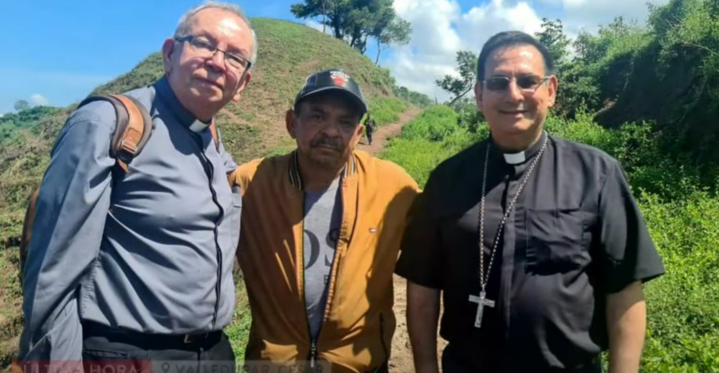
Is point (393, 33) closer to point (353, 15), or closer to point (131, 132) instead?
point (353, 15)

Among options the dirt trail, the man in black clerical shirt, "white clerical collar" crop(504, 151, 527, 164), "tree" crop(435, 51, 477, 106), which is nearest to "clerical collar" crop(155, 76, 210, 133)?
the man in black clerical shirt

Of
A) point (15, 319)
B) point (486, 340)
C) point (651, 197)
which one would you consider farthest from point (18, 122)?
point (486, 340)

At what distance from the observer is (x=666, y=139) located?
10719 millimetres

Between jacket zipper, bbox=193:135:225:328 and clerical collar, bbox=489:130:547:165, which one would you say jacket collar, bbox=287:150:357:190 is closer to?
jacket zipper, bbox=193:135:225:328

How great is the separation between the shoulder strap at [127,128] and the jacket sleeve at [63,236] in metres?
0.06

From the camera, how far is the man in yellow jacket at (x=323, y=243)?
8.41 ft

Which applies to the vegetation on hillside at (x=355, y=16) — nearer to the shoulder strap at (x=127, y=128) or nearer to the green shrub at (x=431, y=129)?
the green shrub at (x=431, y=129)

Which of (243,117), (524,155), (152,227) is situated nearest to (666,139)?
(524,155)

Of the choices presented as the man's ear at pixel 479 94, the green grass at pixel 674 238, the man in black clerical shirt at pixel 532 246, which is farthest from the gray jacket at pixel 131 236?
the green grass at pixel 674 238

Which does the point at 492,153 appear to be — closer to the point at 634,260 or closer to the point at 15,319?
the point at 634,260

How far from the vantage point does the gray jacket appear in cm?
182

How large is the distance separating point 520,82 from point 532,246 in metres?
0.64

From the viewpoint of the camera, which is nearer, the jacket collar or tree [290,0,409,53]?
the jacket collar

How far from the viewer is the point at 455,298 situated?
2.28 metres
